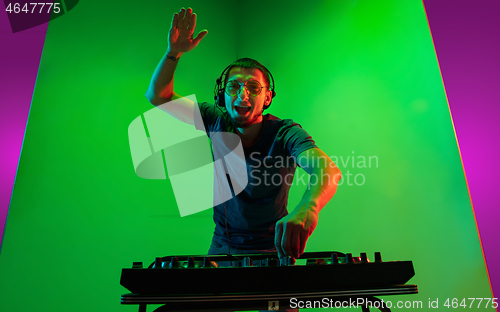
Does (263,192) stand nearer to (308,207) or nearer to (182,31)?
(308,207)

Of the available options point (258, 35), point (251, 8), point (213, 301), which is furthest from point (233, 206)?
point (251, 8)

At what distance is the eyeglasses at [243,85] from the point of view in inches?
50.3

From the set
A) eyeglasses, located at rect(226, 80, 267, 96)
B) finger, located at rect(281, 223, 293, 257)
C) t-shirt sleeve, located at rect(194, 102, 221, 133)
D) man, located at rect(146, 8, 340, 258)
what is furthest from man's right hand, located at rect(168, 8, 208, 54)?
finger, located at rect(281, 223, 293, 257)

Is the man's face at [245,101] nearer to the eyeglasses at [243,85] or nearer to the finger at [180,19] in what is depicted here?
the eyeglasses at [243,85]

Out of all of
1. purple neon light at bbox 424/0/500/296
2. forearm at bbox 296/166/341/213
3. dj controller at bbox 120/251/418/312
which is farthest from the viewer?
purple neon light at bbox 424/0/500/296

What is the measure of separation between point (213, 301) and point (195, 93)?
2344mm

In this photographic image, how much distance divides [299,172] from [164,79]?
4.72ft

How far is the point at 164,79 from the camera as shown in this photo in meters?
1.28

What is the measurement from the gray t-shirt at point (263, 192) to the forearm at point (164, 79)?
30 cm

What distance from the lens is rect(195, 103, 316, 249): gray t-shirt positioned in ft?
4.13

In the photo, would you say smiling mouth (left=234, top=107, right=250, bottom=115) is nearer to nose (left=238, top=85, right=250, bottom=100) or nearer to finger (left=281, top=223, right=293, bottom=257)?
nose (left=238, top=85, right=250, bottom=100)

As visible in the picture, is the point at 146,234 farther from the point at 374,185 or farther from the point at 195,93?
the point at 374,185

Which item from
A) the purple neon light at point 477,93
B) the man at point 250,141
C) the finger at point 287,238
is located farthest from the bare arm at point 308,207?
the purple neon light at point 477,93

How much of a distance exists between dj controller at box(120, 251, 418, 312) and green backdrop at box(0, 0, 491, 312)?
1149 mm
